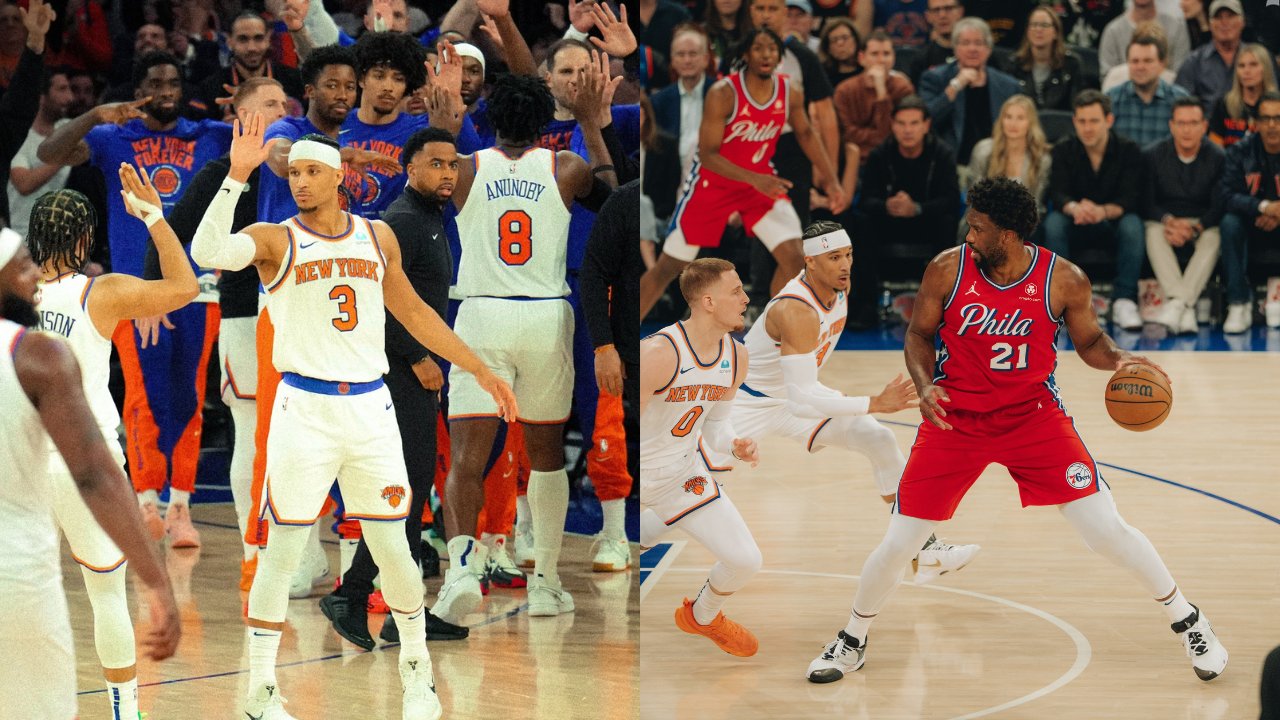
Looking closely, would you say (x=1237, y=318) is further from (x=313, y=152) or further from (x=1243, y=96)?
(x=313, y=152)

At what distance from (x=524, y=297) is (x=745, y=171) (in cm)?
117

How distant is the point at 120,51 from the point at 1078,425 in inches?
251

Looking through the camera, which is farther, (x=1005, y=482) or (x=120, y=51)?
(x=120, y=51)

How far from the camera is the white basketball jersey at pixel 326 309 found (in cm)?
402

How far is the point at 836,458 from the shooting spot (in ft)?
22.7

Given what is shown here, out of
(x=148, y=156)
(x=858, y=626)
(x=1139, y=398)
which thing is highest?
(x=148, y=156)

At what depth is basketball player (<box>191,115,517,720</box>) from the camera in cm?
397

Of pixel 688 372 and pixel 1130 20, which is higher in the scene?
pixel 1130 20

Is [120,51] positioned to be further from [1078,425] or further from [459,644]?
[1078,425]

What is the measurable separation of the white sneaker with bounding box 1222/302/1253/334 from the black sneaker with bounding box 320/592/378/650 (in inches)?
234

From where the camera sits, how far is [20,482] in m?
2.46

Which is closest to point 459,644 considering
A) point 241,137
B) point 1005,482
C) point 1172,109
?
point 241,137

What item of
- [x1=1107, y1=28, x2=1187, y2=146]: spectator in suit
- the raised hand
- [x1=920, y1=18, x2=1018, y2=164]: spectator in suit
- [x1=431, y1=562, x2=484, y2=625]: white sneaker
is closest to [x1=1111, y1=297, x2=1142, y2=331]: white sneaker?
[x1=1107, y1=28, x2=1187, y2=146]: spectator in suit

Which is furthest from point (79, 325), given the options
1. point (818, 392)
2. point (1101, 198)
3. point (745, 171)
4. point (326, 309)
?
point (1101, 198)
